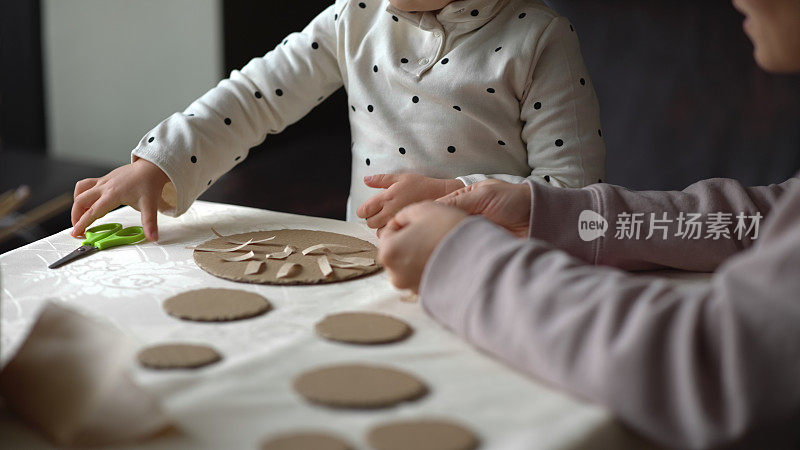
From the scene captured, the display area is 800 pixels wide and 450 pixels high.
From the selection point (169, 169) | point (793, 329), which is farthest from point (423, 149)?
point (793, 329)

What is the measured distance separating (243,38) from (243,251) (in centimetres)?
187

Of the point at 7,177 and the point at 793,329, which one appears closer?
the point at 793,329

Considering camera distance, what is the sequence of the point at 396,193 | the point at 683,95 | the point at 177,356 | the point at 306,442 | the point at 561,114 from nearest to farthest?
the point at 306,442 < the point at 177,356 < the point at 396,193 < the point at 561,114 < the point at 683,95

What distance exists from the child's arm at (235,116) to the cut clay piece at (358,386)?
458mm

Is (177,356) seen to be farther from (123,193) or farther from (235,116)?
(235,116)

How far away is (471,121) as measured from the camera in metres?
1.12

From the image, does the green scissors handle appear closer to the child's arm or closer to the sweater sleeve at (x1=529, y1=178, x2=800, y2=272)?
the child's arm

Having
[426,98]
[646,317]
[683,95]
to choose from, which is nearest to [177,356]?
[646,317]

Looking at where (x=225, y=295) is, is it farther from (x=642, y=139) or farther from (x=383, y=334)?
(x=642, y=139)

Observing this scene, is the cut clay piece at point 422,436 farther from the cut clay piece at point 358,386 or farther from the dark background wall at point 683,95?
the dark background wall at point 683,95

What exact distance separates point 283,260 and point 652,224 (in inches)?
15.0

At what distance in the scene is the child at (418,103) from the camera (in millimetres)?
1018

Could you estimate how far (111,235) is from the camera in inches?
35.5

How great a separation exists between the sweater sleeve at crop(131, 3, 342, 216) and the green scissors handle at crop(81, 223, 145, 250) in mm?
74
